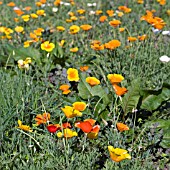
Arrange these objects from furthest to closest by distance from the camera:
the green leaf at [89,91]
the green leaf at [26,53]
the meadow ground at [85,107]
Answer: the green leaf at [26,53] < the green leaf at [89,91] < the meadow ground at [85,107]

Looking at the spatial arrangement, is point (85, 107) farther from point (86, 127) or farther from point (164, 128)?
point (164, 128)

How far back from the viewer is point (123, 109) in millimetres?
2893

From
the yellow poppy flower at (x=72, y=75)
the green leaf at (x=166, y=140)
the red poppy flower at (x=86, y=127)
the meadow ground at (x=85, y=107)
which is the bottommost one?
the green leaf at (x=166, y=140)

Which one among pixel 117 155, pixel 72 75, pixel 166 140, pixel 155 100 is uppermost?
pixel 117 155

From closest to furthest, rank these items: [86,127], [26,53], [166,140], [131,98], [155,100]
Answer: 1. [86,127]
2. [166,140]
3. [131,98]
4. [155,100]
5. [26,53]

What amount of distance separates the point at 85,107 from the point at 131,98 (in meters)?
0.48

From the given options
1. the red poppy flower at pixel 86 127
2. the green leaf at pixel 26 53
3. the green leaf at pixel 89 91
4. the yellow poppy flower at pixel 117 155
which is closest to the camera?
the yellow poppy flower at pixel 117 155

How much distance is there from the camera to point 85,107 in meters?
2.48

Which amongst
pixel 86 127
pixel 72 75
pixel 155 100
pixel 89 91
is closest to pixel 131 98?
pixel 155 100

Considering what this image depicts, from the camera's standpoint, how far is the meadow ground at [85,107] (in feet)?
7.70

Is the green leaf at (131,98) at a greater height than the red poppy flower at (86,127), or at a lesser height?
lesser

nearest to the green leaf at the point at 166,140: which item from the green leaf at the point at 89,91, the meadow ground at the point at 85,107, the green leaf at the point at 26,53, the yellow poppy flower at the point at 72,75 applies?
the meadow ground at the point at 85,107

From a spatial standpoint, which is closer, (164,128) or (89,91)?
(164,128)

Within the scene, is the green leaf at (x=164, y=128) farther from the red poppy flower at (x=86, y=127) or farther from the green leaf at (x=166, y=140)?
the red poppy flower at (x=86, y=127)
